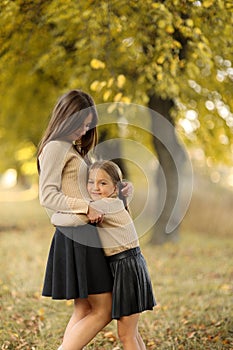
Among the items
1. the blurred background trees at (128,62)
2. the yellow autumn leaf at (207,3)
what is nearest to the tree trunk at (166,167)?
the blurred background trees at (128,62)

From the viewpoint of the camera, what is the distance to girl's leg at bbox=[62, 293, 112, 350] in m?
3.48

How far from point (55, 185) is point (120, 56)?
5128mm

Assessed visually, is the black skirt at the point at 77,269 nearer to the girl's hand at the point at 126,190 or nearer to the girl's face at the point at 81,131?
the girl's hand at the point at 126,190

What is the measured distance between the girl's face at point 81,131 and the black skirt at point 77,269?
0.56 metres

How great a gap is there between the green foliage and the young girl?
2202 mm

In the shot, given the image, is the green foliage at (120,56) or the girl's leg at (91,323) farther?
the green foliage at (120,56)

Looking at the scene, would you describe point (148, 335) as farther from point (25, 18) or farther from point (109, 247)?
point (25, 18)

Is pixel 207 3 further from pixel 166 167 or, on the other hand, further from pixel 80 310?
pixel 166 167

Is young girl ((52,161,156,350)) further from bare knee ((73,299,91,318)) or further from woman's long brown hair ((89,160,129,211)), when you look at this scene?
bare knee ((73,299,91,318))

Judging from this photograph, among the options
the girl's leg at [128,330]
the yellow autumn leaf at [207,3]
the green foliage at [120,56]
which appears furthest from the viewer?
the green foliage at [120,56]

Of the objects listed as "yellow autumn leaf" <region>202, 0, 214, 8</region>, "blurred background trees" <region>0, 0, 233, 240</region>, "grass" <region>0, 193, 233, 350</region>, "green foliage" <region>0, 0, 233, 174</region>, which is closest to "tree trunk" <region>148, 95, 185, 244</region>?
"blurred background trees" <region>0, 0, 233, 240</region>

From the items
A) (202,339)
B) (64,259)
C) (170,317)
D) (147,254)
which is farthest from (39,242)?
(64,259)

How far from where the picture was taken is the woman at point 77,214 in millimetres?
3385

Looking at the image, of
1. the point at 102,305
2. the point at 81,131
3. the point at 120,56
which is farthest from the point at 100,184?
the point at 120,56
